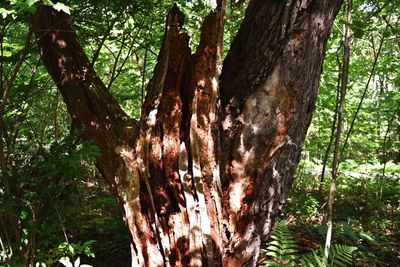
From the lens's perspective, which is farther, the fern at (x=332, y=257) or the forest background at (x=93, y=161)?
the forest background at (x=93, y=161)

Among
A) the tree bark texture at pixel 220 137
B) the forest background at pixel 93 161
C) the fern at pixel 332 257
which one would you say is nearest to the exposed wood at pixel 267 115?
the tree bark texture at pixel 220 137

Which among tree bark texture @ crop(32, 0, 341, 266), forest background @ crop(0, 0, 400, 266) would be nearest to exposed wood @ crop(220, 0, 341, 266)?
tree bark texture @ crop(32, 0, 341, 266)

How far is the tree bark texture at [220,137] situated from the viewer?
7.80ft

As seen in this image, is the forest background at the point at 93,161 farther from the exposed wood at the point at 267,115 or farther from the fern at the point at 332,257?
the fern at the point at 332,257

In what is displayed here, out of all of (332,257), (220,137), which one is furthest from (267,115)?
(332,257)

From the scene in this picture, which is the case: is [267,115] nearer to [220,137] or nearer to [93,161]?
[220,137]

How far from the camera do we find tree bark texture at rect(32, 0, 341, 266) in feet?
7.80

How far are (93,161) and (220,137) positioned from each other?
2.85 feet

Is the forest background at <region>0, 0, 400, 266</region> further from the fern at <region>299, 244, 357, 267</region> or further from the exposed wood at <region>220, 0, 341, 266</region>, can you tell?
the fern at <region>299, 244, 357, 267</region>

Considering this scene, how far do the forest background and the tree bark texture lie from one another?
41cm

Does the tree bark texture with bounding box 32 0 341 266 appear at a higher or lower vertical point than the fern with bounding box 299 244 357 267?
higher

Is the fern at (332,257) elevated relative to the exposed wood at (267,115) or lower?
lower

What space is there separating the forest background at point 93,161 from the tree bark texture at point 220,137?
0.41 m

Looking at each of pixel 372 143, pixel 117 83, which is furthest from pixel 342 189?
pixel 117 83
